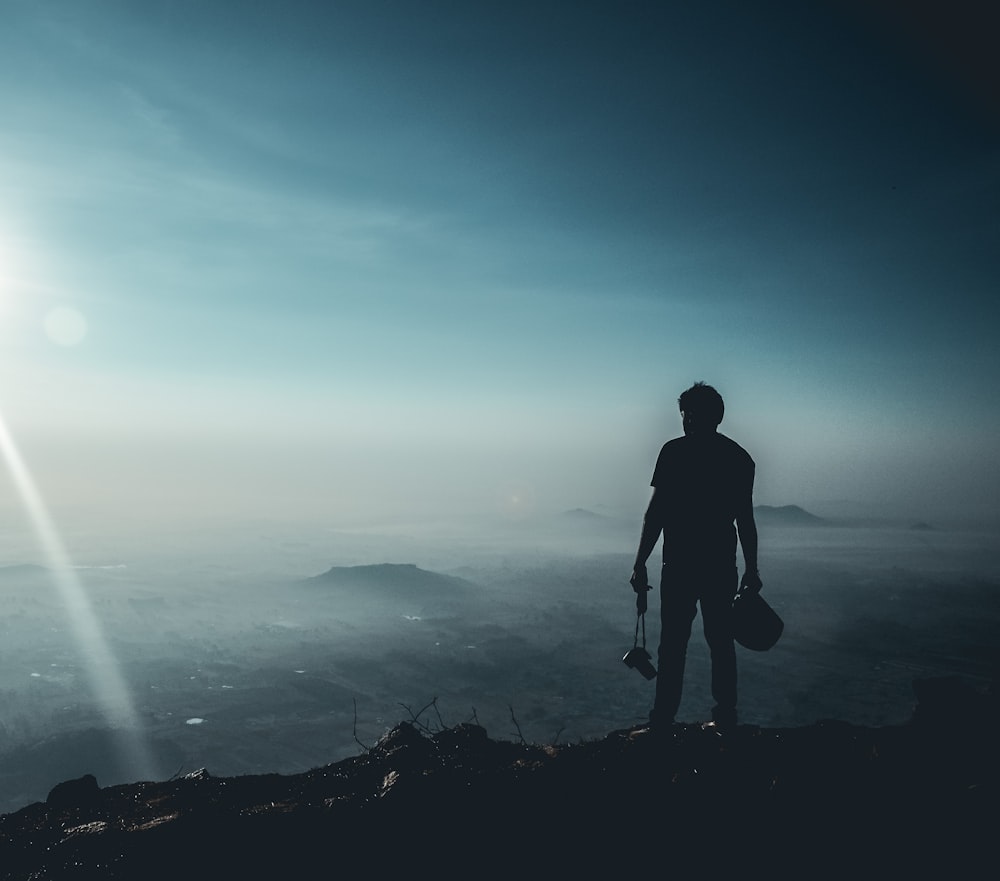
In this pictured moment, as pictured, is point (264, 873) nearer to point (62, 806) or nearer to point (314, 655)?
point (62, 806)

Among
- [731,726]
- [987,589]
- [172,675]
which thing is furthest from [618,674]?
[987,589]

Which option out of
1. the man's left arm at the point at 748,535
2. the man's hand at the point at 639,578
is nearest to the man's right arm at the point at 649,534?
the man's hand at the point at 639,578

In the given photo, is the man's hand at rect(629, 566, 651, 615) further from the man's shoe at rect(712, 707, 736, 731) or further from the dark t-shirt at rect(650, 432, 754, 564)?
the man's shoe at rect(712, 707, 736, 731)

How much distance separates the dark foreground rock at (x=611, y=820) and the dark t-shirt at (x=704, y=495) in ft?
4.83

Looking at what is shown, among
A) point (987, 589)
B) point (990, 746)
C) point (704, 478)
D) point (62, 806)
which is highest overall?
point (704, 478)

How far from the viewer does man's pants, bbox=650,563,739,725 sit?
4.78 metres

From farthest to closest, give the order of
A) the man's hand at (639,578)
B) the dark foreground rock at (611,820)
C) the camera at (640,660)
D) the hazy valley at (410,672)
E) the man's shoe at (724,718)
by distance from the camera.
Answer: the hazy valley at (410,672) → the camera at (640,660) → the man's hand at (639,578) → the man's shoe at (724,718) → the dark foreground rock at (611,820)

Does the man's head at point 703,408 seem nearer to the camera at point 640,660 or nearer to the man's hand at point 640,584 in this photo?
the man's hand at point 640,584

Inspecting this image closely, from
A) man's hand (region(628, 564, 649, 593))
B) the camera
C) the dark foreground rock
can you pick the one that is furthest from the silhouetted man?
the dark foreground rock

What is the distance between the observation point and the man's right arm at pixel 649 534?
4.94 m

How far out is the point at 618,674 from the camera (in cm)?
10906

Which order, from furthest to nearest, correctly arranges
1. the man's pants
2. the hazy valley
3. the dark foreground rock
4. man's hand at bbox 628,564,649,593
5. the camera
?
the hazy valley, the camera, man's hand at bbox 628,564,649,593, the man's pants, the dark foreground rock

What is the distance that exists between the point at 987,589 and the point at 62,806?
9452 inches

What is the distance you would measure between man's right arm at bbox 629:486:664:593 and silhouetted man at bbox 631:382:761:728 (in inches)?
0.5
